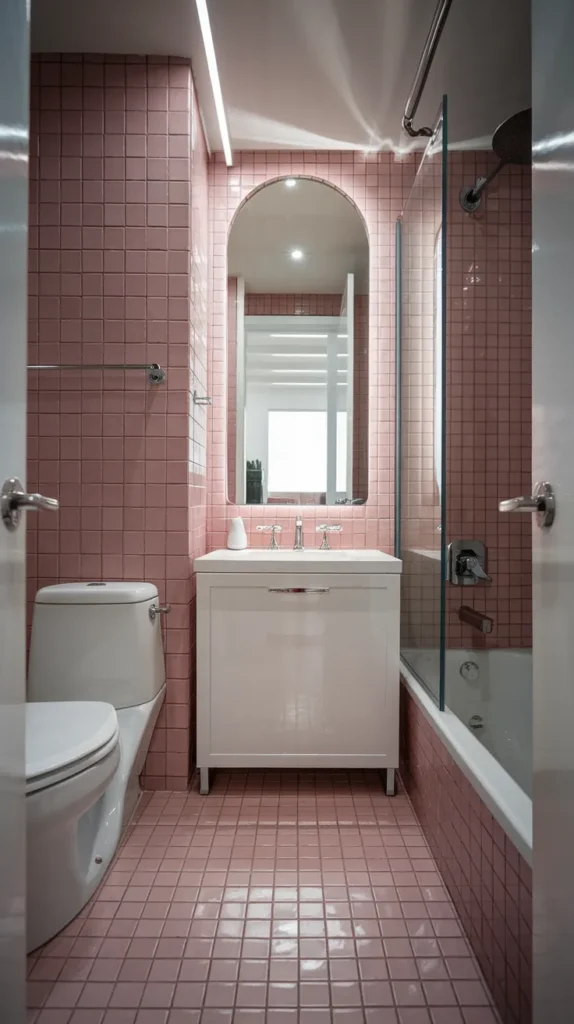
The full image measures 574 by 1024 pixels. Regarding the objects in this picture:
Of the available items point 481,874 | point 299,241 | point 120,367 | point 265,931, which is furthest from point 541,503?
point 299,241

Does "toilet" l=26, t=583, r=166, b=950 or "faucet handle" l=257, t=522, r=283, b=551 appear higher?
"faucet handle" l=257, t=522, r=283, b=551

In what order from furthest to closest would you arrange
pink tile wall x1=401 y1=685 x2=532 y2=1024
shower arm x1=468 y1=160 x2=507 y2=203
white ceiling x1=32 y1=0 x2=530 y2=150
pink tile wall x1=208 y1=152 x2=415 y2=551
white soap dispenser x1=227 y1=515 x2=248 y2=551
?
pink tile wall x1=208 y1=152 x2=415 y2=551
white soap dispenser x1=227 y1=515 x2=248 y2=551
shower arm x1=468 y1=160 x2=507 y2=203
white ceiling x1=32 y1=0 x2=530 y2=150
pink tile wall x1=401 y1=685 x2=532 y2=1024

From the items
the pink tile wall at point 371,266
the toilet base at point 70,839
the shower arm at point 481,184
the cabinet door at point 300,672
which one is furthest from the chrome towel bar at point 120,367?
the shower arm at point 481,184

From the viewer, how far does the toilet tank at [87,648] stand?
5.60ft

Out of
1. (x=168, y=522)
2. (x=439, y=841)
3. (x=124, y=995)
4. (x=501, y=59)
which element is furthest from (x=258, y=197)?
(x=124, y=995)

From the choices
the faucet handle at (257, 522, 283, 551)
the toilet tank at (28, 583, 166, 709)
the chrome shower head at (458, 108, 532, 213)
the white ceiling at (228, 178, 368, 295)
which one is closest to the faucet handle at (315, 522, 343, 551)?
the faucet handle at (257, 522, 283, 551)

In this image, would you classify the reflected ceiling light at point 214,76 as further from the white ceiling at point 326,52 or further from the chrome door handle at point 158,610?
the chrome door handle at point 158,610

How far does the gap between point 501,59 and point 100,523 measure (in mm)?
1981

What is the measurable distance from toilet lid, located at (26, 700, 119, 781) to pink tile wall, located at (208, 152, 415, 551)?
1.08 m

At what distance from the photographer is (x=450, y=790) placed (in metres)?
1.45

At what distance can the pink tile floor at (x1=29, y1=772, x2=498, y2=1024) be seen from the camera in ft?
3.62

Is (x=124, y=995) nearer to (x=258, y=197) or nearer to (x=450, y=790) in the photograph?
(x=450, y=790)

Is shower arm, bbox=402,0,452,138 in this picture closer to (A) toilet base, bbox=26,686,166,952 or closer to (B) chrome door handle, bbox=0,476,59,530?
(B) chrome door handle, bbox=0,476,59,530

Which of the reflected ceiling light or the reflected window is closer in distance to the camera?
the reflected ceiling light
